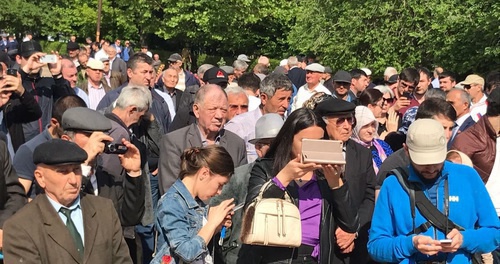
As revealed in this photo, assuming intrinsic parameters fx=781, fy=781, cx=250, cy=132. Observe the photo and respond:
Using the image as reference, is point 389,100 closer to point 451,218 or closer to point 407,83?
point 407,83

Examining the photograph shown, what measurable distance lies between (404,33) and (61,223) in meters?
18.9

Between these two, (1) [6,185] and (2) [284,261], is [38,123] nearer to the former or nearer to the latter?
(1) [6,185]

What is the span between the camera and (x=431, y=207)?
475 centimetres

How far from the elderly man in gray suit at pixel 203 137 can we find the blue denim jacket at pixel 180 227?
1.87 m

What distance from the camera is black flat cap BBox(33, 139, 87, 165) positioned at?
450 centimetres

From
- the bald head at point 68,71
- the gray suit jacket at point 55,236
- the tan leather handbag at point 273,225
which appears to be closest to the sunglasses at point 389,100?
the bald head at point 68,71

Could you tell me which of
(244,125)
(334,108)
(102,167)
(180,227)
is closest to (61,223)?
(180,227)

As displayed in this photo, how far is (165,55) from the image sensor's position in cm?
4241

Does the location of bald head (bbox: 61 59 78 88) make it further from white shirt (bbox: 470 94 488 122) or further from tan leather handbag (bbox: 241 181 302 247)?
tan leather handbag (bbox: 241 181 302 247)

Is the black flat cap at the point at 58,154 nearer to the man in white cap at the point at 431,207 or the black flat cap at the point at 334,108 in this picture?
the man in white cap at the point at 431,207

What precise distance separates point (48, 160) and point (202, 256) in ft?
3.80

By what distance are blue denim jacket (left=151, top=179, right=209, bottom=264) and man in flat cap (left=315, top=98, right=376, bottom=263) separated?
143cm

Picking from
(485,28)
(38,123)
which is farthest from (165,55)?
(38,123)

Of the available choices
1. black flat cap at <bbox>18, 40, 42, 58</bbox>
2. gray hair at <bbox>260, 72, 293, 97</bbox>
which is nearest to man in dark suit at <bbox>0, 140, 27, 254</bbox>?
gray hair at <bbox>260, 72, 293, 97</bbox>
